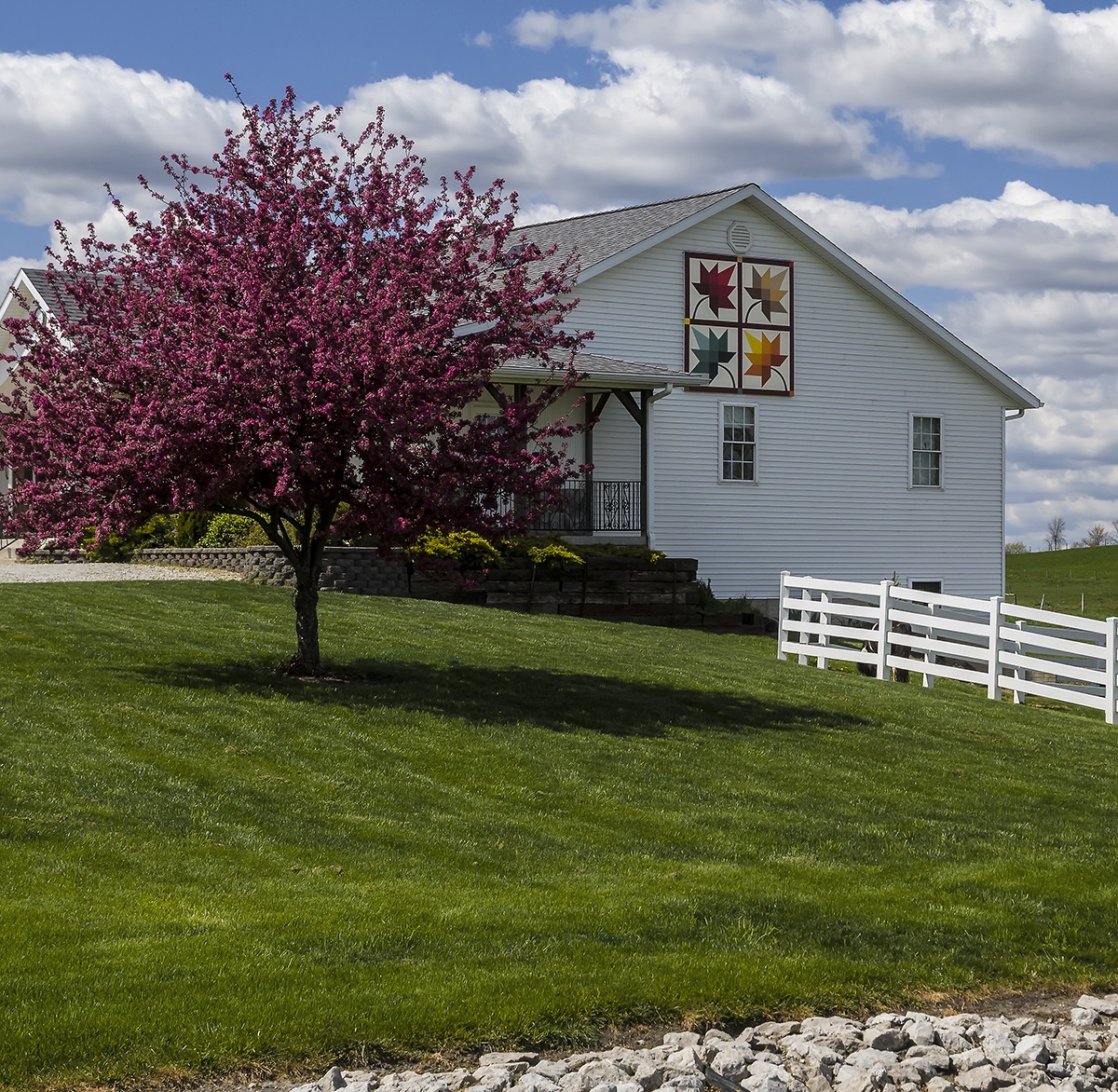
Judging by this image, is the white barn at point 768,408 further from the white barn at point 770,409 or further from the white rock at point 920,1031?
the white rock at point 920,1031

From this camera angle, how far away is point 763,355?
29250 mm

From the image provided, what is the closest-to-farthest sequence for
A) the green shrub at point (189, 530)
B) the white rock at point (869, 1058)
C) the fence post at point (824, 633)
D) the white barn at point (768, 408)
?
the white rock at point (869, 1058) < the fence post at point (824, 633) < the green shrub at point (189, 530) < the white barn at point (768, 408)

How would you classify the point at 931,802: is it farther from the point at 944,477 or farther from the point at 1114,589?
the point at 1114,589

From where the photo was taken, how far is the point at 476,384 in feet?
44.1

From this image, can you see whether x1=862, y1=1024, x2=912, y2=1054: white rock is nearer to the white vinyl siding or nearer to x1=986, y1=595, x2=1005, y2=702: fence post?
x1=986, y1=595, x2=1005, y2=702: fence post

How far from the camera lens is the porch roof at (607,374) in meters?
25.3

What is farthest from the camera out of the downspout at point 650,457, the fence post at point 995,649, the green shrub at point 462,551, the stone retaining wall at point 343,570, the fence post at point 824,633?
the downspout at point 650,457

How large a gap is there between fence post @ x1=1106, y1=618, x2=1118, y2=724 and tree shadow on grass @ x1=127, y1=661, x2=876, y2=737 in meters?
3.85

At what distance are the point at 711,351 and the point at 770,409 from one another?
5.68ft

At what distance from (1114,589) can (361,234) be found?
43.7 metres

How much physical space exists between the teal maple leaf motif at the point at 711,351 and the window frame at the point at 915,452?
472 centimetres

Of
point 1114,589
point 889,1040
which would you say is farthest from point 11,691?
point 1114,589

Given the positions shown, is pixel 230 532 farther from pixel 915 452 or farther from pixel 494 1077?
pixel 494 1077

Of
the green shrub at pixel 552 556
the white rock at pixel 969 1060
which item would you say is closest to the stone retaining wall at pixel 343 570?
the green shrub at pixel 552 556
